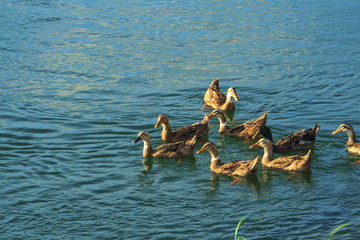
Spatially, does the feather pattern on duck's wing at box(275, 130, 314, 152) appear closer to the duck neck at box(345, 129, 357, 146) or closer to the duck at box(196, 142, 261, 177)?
the duck neck at box(345, 129, 357, 146)

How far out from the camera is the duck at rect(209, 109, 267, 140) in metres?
13.6

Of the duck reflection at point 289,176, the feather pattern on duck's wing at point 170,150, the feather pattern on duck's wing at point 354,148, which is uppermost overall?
the feather pattern on duck's wing at point 170,150

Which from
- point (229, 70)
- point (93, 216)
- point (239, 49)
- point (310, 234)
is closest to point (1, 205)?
point (93, 216)

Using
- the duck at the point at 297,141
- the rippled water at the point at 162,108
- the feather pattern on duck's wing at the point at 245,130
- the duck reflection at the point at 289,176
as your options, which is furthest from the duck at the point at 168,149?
the duck at the point at 297,141

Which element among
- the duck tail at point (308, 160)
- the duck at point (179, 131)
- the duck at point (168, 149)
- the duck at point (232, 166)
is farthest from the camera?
the duck at point (179, 131)

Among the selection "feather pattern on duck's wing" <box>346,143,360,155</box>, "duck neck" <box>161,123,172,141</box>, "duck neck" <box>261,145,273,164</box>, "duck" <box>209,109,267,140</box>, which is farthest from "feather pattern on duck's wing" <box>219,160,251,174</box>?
"feather pattern on duck's wing" <box>346,143,360,155</box>

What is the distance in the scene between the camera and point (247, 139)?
13.8 metres

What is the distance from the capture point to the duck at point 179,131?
1373cm

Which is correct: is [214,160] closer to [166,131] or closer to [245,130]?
[245,130]

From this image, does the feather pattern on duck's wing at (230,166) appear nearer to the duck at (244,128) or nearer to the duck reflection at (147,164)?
the duck reflection at (147,164)

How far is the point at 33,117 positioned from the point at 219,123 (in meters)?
→ 4.84

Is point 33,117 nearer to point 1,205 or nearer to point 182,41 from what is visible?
point 1,205

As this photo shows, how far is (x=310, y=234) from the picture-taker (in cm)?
949

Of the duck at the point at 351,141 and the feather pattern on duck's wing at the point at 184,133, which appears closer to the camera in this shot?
the duck at the point at 351,141
